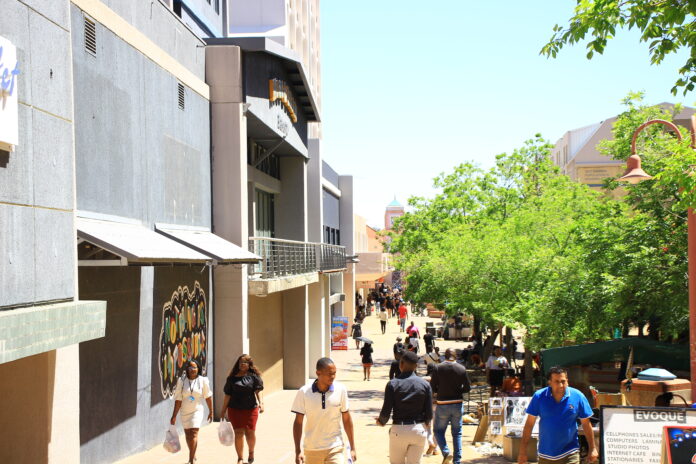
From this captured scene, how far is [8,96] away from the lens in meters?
6.84

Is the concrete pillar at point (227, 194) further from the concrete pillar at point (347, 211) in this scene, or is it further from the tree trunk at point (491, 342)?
the concrete pillar at point (347, 211)

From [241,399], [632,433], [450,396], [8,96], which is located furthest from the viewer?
[241,399]

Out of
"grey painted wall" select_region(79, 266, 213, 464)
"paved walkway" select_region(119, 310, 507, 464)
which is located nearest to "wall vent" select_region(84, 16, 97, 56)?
"grey painted wall" select_region(79, 266, 213, 464)

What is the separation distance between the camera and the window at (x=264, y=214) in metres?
23.4

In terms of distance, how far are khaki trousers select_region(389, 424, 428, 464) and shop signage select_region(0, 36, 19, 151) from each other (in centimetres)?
439

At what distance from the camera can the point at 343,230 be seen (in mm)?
46500

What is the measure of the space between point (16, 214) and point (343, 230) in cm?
3951

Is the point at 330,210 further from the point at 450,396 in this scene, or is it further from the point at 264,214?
the point at 450,396

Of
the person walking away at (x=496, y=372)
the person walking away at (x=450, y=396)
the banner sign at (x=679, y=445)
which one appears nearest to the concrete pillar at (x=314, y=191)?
the person walking away at (x=496, y=372)

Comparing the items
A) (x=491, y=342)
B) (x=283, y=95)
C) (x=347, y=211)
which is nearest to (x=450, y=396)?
(x=283, y=95)

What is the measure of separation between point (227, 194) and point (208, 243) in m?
2.39

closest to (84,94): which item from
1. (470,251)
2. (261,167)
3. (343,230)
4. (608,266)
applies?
(608,266)

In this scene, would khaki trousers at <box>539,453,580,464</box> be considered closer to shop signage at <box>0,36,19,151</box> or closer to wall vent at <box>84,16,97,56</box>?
shop signage at <box>0,36,19,151</box>

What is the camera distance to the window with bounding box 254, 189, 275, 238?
2337 cm
